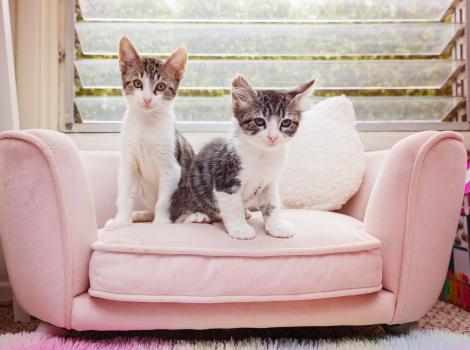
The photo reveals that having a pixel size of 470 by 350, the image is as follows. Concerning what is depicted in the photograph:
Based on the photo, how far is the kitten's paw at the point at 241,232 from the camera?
124cm

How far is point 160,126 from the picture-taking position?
1561 mm

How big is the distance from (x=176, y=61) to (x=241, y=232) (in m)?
0.75

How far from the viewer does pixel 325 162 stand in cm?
183

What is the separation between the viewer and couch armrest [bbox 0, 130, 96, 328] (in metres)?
1.11

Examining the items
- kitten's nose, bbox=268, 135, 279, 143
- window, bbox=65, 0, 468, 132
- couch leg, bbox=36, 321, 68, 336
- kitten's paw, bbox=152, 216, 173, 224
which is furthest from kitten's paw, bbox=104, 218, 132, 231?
window, bbox=65, 0, 468, 132

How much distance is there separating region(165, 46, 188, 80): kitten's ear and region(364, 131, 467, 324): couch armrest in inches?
34.2

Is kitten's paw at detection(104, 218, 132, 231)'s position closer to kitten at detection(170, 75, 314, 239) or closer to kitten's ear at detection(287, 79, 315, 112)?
kitten at detection(170, 75, 314, 239)

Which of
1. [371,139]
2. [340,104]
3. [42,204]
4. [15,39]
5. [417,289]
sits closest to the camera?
[42,204]

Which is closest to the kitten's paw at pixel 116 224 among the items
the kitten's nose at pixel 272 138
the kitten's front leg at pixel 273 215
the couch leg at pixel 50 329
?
the couch leg at pixel 50 329

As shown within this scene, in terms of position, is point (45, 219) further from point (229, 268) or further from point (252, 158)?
point (252, 158)

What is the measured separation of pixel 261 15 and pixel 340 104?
0.82m

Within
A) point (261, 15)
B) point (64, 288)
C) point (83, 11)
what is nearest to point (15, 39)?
point (83, 11)

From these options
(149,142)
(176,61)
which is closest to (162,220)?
(149,142)

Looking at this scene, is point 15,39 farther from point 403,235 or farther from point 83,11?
point 403,235
